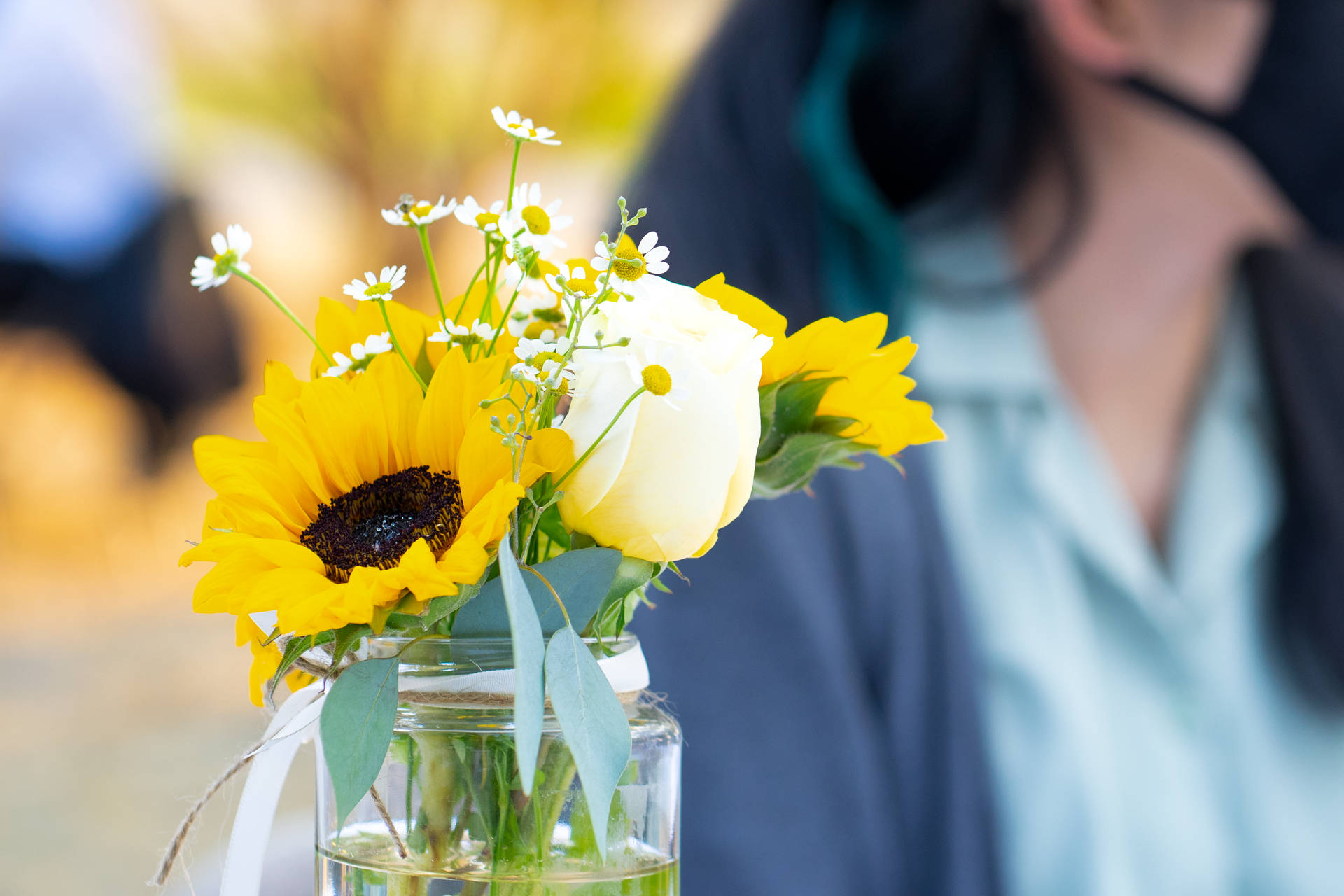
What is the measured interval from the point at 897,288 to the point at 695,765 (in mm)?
430

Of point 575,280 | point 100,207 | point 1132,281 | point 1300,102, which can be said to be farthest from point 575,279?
point 100,207

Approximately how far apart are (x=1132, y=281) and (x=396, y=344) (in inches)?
37.4

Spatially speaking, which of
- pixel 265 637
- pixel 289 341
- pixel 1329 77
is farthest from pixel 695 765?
pixel 289 341

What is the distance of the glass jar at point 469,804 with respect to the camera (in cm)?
23

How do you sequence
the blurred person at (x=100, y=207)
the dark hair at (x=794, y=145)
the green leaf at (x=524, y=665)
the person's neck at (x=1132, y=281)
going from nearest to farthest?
the green leaf at (x=524, y=665) → the dark hair at (x=794, y=145) → the person's neck at (x=1132, y=281) → the blurred person at (x=100, y=207)

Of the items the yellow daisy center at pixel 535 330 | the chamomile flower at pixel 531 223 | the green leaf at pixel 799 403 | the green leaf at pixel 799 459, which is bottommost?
the green leaf at pixel 799 459

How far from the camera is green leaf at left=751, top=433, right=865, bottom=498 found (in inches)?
9.8

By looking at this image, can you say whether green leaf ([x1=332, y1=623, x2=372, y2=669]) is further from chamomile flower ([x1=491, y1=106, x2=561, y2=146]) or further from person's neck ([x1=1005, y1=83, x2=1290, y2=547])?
person's neck ([x1=1005, y1=83, x2=1290, y2=547])

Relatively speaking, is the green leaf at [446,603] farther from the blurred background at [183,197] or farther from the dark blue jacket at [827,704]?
the blurred background at [183,197]

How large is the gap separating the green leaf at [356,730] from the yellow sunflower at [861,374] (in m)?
0.11

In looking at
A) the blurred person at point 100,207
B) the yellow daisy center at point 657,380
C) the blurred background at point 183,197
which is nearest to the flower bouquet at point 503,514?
the yellow daisy center at point 657,380

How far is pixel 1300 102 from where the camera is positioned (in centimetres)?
107

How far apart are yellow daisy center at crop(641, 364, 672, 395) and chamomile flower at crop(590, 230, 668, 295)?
3 centimetres

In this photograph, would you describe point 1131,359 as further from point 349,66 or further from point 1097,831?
point 349,66
